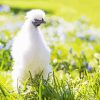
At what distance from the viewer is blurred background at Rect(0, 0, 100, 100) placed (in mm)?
6871

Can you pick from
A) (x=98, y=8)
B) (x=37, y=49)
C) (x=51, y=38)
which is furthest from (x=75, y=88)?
(x=98, y=8)

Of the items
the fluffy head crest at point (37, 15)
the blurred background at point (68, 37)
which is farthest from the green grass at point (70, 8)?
the fluffy head crest at point (37, 15)

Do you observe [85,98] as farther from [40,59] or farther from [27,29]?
[27,29]

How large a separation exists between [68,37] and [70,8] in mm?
10429

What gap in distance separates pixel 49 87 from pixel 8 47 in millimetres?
2775

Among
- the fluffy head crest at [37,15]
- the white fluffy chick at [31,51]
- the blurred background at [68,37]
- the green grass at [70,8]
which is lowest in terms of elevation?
the green grass at [70,8]

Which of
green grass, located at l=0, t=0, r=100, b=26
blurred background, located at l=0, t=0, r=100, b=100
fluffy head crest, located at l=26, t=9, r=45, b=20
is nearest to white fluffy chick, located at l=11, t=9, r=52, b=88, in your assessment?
fluffy head crest, located at l=26, t=9, r=45, b=20

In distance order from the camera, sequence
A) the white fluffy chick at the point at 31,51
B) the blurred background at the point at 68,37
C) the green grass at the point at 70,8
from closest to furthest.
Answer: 1. the white fluffy chick at the point at 31,51
2. the blurred background at the point at 68,37
3. the green grass at the point at 70,8

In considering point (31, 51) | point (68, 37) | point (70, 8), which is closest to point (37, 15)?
point (31, 51)

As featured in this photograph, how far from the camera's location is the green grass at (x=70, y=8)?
20297 mm

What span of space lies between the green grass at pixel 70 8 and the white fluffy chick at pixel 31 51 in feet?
46.5

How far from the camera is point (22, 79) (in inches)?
193

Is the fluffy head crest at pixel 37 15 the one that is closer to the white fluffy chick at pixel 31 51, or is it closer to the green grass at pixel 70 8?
the white fluffy chick at pixel 31 51

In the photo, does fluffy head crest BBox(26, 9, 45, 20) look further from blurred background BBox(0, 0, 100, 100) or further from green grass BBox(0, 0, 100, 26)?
green grass BBox(0, 0, 100, 26)
